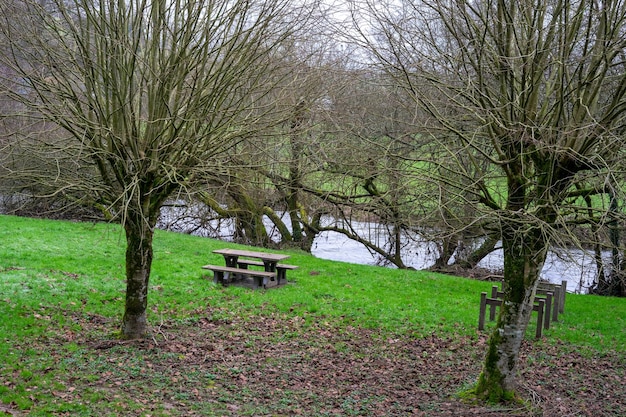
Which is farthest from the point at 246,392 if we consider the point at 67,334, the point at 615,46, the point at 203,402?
the point at 615,46

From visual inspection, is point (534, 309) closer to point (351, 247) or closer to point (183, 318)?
point (183, 318)

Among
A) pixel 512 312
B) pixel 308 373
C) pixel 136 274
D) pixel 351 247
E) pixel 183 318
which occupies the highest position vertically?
pixel 351 247

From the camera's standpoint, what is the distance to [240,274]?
13156mm

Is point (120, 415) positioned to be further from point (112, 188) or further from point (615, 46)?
point (615, 46)

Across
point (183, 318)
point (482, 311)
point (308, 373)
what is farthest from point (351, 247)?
point (308, 373)

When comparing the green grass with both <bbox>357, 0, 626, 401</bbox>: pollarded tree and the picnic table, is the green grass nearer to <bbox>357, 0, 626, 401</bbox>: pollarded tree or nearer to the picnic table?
the picnic table

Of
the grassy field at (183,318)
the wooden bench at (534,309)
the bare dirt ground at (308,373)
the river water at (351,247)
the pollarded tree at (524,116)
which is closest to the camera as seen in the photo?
the pollarded tree at (524,116)

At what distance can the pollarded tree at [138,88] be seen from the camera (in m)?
7.53

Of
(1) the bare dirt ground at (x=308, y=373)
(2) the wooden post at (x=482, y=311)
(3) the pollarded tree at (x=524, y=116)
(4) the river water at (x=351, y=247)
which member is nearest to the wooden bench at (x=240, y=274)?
(1) the bare dirt ground at (x=308, y=373)

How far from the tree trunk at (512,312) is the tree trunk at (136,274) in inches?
180

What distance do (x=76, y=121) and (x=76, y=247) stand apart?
808cm

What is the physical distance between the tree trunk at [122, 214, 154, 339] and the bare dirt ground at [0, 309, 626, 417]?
0.26m

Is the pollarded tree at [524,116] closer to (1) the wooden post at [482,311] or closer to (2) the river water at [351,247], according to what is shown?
(1) the wooden post at [482,311]

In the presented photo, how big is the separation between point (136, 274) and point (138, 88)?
251 cm
